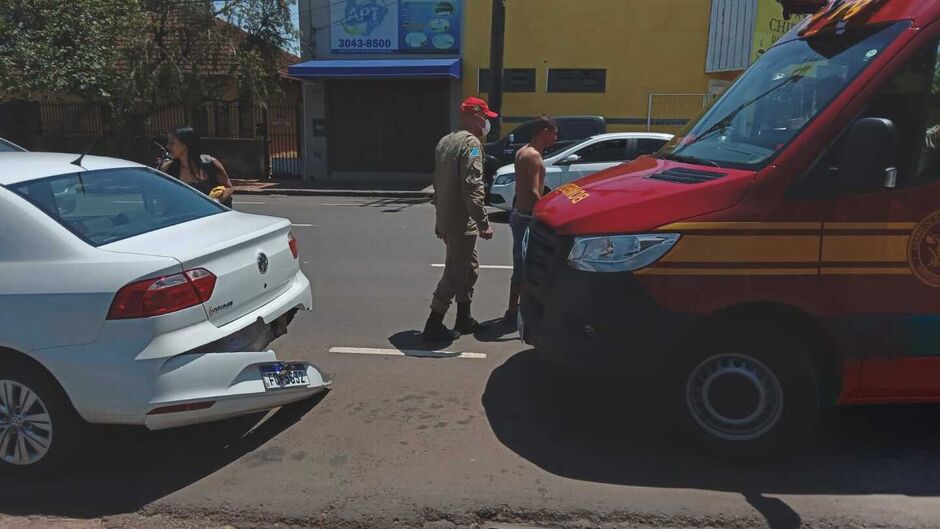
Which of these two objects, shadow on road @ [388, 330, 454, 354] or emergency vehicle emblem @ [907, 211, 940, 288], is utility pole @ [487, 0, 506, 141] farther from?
emergency vehicle emblem @ [907, 211, 940, 288]

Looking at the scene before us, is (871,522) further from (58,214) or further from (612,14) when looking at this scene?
(612,14)

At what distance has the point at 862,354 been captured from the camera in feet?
11.2

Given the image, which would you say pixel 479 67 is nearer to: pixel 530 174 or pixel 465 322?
pixel 530 174

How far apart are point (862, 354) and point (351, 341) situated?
3707 millimetres

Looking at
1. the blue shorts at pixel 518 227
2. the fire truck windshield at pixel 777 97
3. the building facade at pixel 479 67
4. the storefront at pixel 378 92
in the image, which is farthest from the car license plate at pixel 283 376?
the storefront at pixel 378 92

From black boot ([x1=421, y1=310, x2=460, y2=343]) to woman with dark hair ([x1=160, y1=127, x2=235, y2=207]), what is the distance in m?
2.14

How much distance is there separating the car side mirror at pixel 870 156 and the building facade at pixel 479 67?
1634cm

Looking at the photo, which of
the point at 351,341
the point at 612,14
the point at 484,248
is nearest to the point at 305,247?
the point at 484,248

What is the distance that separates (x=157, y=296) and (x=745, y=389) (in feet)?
9.61

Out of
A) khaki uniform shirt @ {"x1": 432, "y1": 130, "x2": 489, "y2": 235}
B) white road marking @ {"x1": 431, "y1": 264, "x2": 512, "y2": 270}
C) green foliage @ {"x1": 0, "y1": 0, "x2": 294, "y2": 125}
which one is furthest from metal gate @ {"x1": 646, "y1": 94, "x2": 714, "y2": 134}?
khaki uniform shirt @ {"x1": 432, "y1": 130, "x2": 489, "y2": 235}

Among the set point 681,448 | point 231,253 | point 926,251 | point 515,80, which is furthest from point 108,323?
point 515,80

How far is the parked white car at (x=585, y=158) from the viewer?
1223cm

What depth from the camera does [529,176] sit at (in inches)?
223

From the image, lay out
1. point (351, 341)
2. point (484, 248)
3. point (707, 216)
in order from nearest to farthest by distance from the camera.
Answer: point (707, 216) → point (351, 341) → point (484, 248)
